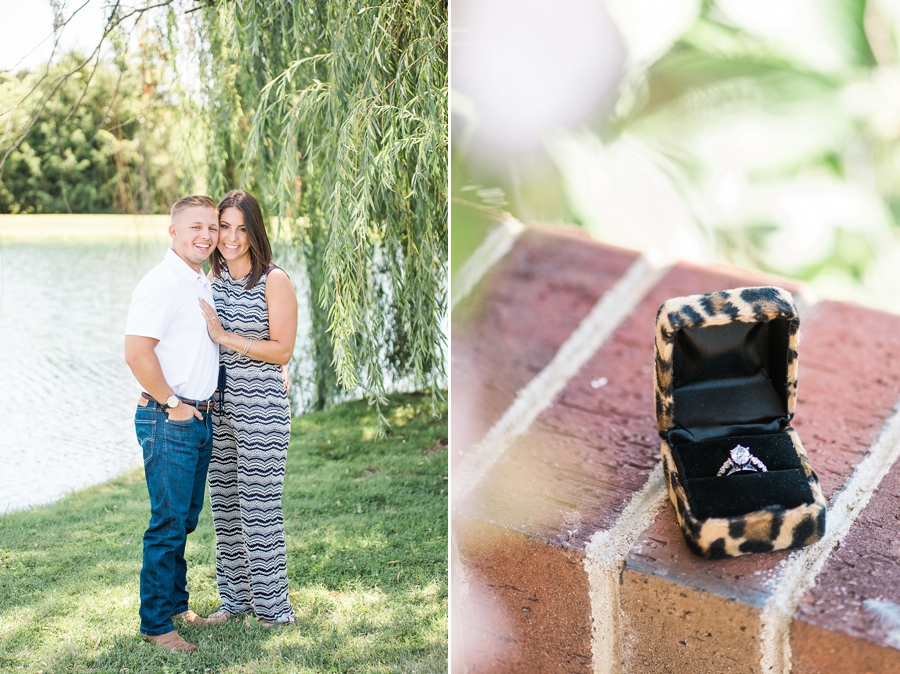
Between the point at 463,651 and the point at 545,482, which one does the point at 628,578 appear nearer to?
the point at 545,482

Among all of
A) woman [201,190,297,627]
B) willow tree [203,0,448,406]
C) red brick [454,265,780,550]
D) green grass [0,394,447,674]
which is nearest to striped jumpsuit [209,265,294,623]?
woman [201,190,297,627]

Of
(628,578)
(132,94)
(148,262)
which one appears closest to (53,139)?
(132,94)

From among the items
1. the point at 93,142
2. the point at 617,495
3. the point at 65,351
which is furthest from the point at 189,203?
the point at 65,351

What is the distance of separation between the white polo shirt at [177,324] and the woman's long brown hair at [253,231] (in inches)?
5.5

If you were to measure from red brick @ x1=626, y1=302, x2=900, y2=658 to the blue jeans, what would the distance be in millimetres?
1229

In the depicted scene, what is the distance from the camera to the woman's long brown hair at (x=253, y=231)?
2047mm

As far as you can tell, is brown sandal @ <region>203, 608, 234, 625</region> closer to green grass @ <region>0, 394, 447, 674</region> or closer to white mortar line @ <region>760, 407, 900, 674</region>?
green grass @ <region>0, 394, 447, 674</region>

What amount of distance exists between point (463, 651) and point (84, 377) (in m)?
3.53

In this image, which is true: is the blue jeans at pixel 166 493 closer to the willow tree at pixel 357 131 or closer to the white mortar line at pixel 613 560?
the willow tree at pixel 357 131

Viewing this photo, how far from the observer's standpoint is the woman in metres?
2.06

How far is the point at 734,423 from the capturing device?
144 cm

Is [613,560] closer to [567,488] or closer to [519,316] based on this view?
[567,488]

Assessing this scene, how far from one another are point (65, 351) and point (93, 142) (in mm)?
1360

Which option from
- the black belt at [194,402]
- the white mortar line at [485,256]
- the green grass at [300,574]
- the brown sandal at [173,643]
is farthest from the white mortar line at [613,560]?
the brown sandal at [173,643]
